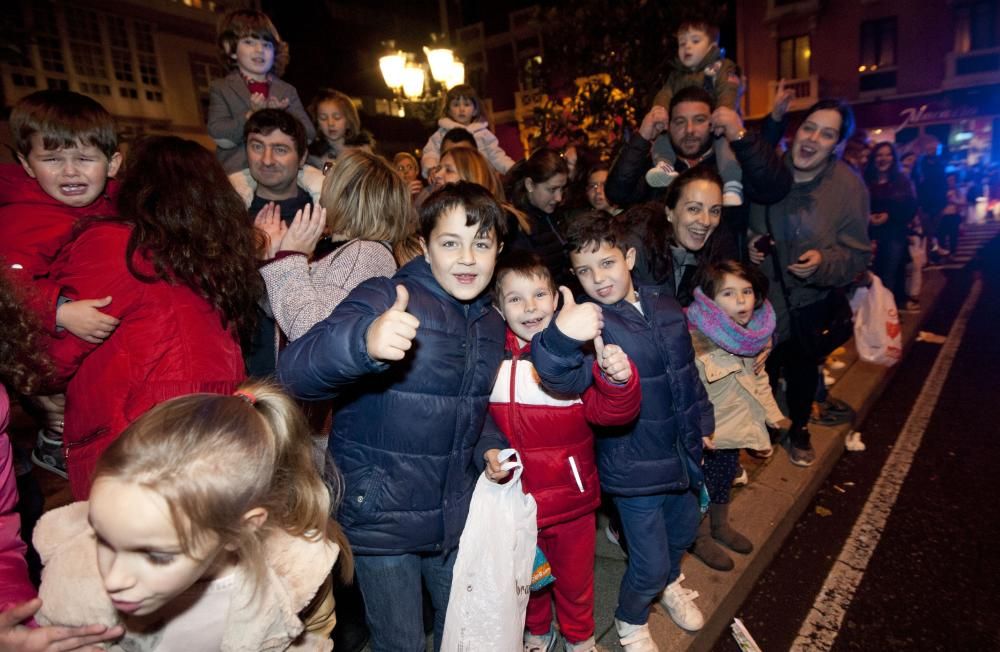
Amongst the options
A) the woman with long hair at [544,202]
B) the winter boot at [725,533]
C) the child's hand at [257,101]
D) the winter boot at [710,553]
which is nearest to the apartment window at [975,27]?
the woman with long hair at [544,202]

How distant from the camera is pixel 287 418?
62.6 inches

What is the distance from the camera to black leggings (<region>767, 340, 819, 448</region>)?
3932 millimetres

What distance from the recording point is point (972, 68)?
65.2 feet

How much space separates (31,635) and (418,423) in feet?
Answer: 3.56

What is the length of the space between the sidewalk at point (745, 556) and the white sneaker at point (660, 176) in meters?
2.21

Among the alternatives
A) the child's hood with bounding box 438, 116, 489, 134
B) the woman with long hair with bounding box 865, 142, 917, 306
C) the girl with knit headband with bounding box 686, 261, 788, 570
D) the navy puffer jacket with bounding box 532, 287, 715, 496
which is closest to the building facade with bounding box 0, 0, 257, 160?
the child's hood with bounding box 438, 116, 489, 134

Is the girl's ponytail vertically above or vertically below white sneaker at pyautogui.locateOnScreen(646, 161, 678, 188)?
below

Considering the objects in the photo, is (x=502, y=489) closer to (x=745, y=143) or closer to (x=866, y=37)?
(x=745, y=143)

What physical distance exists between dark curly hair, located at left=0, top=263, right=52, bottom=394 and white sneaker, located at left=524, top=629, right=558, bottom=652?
220 centimetres

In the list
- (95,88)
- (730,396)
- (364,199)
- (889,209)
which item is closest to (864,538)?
(730,396)

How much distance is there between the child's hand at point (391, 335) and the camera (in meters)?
1.51

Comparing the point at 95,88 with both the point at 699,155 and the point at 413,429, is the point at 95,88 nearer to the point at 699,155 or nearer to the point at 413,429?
the point at 699,155

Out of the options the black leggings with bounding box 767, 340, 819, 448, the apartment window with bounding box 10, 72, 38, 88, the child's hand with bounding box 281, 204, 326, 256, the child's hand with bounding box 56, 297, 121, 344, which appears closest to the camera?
the child's hand with bounding box 56, 297, 121, 344

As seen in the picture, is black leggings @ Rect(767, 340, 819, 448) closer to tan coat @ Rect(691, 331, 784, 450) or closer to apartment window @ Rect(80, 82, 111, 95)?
tan coat @ Rect(691, 331, 784, 450)
